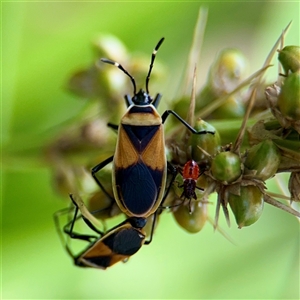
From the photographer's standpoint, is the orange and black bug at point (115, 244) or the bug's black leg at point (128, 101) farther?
the bug's black leg at point (128, 101)

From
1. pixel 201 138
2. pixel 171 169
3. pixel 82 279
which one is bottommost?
pixel 82 279

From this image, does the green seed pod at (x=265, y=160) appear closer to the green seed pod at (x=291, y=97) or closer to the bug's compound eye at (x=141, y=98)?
the green seed pod at (x=291, y=97)

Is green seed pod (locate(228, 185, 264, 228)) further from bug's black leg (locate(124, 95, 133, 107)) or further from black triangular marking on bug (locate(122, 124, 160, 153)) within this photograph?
bug's black leg (locate(124, 95, 133, 107))

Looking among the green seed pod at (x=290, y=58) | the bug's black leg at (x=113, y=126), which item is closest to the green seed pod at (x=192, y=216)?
the green seed pod at (x=290, y=58)

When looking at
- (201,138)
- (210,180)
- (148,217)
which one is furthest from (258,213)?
(148,217)

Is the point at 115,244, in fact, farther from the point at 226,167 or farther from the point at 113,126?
the point at 226,167

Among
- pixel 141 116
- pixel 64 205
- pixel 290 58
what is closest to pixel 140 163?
pixel 141 116

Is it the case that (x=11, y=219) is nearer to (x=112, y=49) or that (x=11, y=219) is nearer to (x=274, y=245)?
(x=112, y=49)
